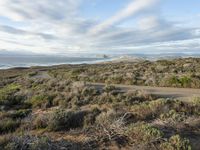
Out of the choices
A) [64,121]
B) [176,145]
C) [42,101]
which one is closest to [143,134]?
[176,145]

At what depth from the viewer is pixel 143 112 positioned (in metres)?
10.5

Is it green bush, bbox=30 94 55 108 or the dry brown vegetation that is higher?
the dry brown vegetation

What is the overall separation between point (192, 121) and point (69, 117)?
3.84m

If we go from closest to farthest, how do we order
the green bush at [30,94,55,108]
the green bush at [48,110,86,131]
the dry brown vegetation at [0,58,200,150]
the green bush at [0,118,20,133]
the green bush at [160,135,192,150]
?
the green bush at [160,135,192,150]
the dry brown vegetation at [0,58,200,150]
the green bush at [48,110,86,131]
the green bush at [0,118,20,133]
the green bush at [30,94,55,108]

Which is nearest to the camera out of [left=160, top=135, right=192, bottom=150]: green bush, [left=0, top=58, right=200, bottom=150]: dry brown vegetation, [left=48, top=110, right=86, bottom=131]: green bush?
[left=160, top=135, right=192, bottom=150]: green bush

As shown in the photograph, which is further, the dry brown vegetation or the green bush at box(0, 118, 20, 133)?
the green bush at box(0, 118, 20, 133)

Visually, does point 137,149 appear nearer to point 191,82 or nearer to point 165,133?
point 165,133

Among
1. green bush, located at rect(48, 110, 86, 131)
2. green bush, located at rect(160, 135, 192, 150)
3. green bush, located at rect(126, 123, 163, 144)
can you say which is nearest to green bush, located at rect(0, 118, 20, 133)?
green bush, located at rect(48, 110, 86, 131)

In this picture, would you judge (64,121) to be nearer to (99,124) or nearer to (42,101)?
(99,124)

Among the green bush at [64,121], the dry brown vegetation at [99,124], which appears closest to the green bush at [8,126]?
the dry brown vegetation at [99,124]

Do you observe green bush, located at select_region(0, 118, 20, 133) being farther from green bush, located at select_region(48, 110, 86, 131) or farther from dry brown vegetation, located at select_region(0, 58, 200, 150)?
green bush, located at select_region(48, 110, 86, 131)

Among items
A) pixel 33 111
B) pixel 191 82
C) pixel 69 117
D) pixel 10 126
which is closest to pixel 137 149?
pixel 69 117

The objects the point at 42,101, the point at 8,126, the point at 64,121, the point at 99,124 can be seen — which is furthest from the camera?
the point at 42,101

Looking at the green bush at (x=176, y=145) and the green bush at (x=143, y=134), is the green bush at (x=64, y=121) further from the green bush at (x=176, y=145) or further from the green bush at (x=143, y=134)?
the green bush at (x=176, y=145)
